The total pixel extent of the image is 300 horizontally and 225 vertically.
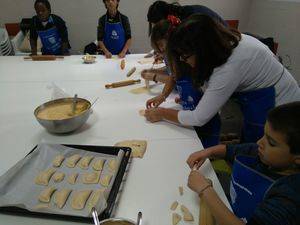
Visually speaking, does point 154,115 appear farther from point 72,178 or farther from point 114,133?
point 72,178

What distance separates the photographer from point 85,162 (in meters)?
0.96

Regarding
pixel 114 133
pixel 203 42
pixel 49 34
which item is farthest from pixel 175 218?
pixel 49 34

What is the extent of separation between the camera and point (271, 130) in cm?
77

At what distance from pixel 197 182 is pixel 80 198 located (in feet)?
1.19

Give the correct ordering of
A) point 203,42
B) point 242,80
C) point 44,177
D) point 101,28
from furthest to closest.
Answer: point 101,28 → point 242,80 → point 203,42 → point 44,177

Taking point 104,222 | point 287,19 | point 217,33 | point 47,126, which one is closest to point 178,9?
point 217,33

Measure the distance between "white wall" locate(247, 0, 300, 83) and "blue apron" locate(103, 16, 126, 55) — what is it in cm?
182

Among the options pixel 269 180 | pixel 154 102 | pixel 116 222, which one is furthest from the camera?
pixel 154 102

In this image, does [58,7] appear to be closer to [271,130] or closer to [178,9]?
[178,9]

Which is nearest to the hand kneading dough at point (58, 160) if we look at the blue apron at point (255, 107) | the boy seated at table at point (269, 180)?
the boy seated at table at point (269, 180)

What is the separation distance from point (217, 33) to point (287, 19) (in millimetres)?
2427

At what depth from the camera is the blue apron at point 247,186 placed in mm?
811

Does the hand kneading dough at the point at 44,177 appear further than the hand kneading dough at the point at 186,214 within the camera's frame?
Yes

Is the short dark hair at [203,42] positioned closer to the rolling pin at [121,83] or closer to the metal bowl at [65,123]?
the metal bowl at [65,123]
